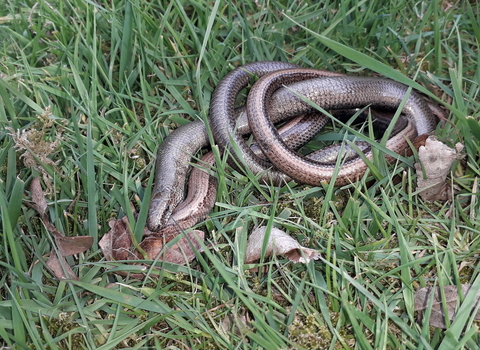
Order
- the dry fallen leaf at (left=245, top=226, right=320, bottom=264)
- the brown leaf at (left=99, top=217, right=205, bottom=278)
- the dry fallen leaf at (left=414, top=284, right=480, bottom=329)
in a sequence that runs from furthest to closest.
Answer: the brown leaf at (left=99, top=217, right=205, bottom=278), the dry fallen leaf at (left=245, top=226, right=320, bottom=264), the dry fallen leaf at (left=414, top=284, right=480, bottom=329)

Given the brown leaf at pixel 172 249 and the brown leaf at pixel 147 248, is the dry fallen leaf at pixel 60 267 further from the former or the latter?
the brown leaf at pixel 172 249

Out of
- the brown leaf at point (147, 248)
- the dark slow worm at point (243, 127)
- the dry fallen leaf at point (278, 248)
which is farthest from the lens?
the dark slow worm at point (243, 127)

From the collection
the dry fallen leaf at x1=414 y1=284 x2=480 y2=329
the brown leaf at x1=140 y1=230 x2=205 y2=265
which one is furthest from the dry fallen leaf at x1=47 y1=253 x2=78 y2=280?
the dry fallen leaf at x1=414 y1=284 x2=480 y2=329

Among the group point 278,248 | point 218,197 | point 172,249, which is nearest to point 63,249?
point 172,249

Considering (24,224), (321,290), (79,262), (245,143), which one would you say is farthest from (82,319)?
(245,143)

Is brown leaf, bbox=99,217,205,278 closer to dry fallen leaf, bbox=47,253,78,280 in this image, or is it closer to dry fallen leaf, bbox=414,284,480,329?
dry fallen leaf, bbox=47,253,78,280

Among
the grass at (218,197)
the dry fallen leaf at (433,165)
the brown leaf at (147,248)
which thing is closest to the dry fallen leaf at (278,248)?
the grass at (218,197)

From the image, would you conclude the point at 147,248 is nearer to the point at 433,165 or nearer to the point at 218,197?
the point at 218,197
